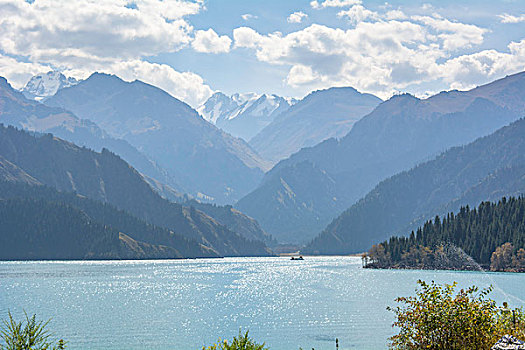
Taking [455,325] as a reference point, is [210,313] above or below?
above

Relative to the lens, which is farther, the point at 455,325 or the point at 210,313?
the point at 210,313

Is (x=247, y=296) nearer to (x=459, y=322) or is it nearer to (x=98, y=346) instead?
(x=98, y=346)

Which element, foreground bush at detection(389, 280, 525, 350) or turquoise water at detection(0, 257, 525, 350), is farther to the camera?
turquoise water at detection(0, 257, 525, 350)

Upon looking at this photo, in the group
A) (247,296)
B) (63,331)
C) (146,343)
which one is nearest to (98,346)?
(146,343)

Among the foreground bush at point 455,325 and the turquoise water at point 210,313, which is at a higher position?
the turquoise water at point 210,313

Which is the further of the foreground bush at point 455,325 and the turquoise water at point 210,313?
the turquoise water at point 210,313

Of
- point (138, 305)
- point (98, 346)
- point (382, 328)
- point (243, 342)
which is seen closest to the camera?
point (243, 342)

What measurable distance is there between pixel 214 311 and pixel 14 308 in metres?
46.7

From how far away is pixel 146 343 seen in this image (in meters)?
98.8

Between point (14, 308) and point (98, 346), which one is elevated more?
point (14, 308)

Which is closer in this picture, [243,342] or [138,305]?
[243,342]

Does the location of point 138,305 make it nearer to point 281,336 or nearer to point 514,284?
point 281,336

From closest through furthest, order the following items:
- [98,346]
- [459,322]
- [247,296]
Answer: [459,322] → [98,346] → [247,296]

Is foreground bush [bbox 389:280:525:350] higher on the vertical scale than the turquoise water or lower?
lower
